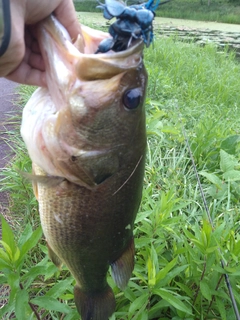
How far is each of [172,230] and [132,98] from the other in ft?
3.45

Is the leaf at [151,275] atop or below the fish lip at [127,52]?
below

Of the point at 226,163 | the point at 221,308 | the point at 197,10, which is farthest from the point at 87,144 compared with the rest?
the point at 197,10

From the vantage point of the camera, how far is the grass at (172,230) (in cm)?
169

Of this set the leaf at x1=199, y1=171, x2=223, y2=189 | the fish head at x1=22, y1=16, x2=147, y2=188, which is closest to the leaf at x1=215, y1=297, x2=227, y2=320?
the fish head at x1=22, y1=16, x2=147, y2=188

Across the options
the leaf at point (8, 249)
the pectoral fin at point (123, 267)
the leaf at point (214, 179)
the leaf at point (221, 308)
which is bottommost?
the leaf at point (214, 179)

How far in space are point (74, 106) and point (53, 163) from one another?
0.23 m

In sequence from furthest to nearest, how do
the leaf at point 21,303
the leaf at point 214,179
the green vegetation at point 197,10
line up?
the green vegetation at point 197,10, the leaf at point 214,179, the leaf at point 21,303

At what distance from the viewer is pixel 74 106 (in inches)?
51.0

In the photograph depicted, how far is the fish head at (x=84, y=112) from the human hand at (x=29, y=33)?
0.06 meters

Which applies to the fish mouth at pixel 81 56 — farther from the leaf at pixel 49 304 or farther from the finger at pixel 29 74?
the leaf at pixel 49 304

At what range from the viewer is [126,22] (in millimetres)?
1178

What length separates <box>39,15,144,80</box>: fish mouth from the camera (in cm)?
120

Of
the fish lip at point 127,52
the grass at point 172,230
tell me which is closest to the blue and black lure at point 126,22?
the fish lip at point 127,52

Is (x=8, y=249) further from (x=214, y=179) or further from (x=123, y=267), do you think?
(x=214, y=179)
